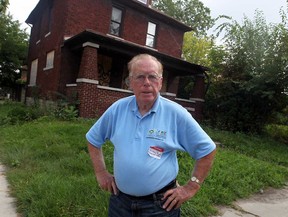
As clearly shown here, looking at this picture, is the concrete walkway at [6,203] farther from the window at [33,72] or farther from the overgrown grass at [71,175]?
the window at [33,72]

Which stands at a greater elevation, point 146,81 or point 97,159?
point 146,81

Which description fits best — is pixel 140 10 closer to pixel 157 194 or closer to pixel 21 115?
pixel 21 115

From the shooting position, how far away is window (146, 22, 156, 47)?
17719mm

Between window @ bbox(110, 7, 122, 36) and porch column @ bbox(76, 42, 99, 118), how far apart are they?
439cm

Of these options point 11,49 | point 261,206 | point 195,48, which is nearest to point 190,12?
point 195,48

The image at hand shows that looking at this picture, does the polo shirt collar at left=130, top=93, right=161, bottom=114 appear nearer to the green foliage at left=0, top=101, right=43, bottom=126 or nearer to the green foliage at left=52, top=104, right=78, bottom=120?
the green foliage at left=52, top=104, right=78, bottom=120

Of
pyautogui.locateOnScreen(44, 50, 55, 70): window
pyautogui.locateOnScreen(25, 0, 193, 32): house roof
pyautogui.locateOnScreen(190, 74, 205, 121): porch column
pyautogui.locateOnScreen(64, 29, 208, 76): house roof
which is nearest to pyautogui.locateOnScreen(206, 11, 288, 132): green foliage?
pyautogui.locateOnScreen(190, 74, 205, 121): porch column

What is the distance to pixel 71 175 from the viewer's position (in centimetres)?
489

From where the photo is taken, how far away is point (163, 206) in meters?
2.03

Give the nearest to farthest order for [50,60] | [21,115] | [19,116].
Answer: [19,116] → [21,115] → [50,60]

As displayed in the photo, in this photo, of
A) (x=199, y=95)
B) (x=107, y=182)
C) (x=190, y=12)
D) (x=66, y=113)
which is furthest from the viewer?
(x=190, y=12)

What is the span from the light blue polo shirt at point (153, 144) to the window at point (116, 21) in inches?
585

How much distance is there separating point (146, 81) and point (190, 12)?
38002mm

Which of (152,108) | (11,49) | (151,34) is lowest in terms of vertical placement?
(152,108)
